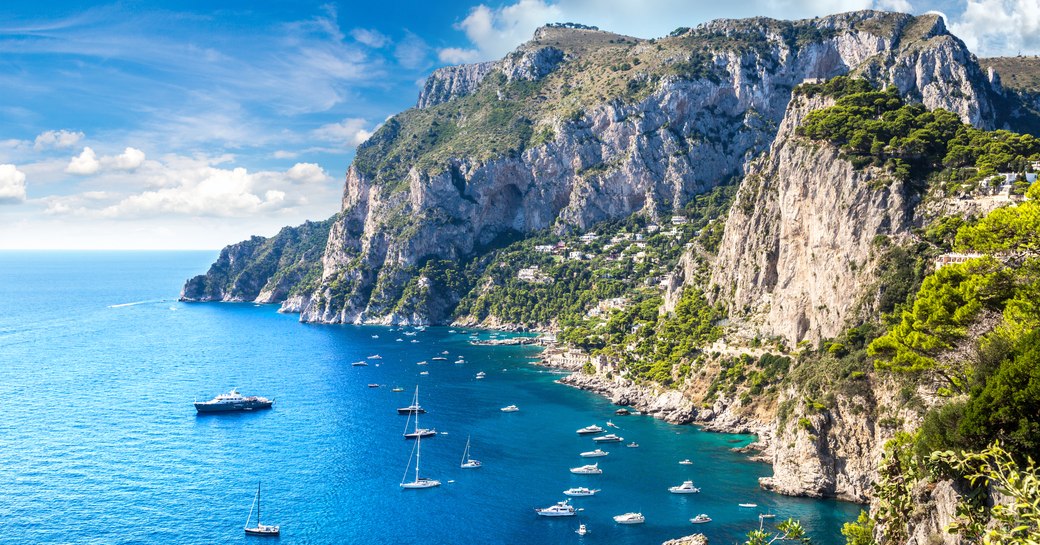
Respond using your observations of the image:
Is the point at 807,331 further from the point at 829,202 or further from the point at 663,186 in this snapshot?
the point at 663,186

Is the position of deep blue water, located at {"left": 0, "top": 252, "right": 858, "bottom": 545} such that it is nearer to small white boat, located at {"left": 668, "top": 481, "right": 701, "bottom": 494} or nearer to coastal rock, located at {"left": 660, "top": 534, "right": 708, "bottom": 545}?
small white boat, located at {"left": 668, "top": 481, "right": 701, "bottom": 494}

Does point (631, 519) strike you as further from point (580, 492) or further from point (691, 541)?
point (580, 492)

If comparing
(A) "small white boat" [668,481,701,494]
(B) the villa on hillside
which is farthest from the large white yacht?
(B) the villa on hillside

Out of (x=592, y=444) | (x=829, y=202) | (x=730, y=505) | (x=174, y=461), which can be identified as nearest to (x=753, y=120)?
(x=829, y=202)

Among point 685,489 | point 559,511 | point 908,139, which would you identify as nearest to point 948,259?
point 908,139

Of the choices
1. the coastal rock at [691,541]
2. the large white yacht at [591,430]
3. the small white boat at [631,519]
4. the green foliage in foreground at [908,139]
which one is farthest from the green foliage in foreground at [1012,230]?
the large white yacht at [591,430]

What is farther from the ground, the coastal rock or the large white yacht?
the large white yacht

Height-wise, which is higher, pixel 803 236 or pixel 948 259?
pixel 803 236
